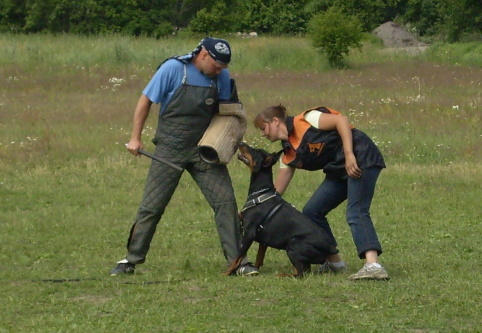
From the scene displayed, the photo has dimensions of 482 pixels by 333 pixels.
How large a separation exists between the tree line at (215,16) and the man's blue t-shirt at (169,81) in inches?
1492

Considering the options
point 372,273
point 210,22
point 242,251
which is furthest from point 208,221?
point 210,22

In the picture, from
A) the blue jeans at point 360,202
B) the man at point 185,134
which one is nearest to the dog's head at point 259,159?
the man at point 185,134

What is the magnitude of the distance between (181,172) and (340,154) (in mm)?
1295

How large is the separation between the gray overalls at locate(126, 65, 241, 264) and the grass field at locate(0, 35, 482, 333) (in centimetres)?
31

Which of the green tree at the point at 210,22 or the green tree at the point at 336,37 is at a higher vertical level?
the green tree at the point at 336,37

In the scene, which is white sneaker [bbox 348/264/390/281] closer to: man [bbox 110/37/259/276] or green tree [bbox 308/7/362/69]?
man [bbox 110/37/259/276]

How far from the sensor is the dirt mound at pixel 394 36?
4319cm

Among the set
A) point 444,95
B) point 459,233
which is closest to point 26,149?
point 459,233

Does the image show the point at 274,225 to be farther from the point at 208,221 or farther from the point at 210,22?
the point at 210,22

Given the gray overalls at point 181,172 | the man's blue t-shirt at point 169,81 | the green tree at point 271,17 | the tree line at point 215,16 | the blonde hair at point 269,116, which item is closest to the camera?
the blonde hair at point 269,116

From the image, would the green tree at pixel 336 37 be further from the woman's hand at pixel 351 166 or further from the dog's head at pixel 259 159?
the woman's hand at pixel 351 166

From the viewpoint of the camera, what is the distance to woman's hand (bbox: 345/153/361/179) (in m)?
6.61

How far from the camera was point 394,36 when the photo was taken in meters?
44.0

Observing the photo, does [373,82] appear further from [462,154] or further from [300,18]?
[300,18]
